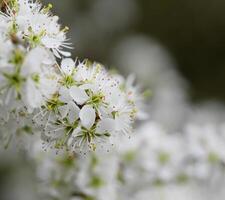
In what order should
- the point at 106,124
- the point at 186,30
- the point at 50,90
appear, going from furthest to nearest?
the point at 186,30
the point at 106,124
the point at 50,90

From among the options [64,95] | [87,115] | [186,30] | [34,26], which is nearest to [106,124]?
[87,115]

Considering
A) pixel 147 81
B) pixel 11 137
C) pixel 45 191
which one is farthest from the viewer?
pixel 147 81

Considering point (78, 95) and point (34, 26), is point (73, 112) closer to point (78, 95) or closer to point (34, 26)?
point (78, 95)

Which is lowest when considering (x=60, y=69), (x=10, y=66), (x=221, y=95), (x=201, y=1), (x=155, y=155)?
(x=10, y=66)

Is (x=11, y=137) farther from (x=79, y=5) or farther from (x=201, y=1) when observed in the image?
(x=201, y=1)

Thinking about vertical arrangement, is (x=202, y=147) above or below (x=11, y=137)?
above

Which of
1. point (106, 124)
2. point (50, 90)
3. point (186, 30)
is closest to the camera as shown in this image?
point (50, 90)

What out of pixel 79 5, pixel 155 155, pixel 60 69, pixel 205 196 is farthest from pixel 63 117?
pixel 79 5
